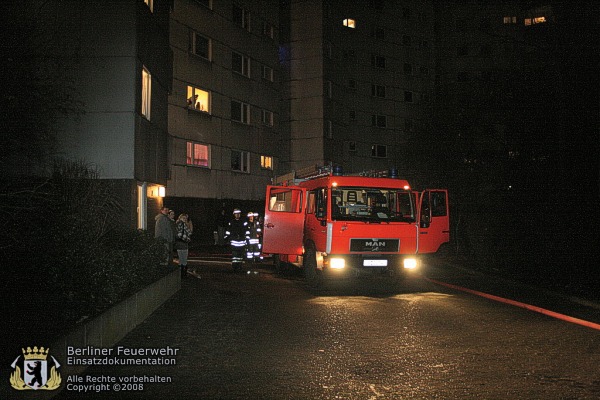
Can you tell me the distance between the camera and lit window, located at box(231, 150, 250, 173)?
116ft

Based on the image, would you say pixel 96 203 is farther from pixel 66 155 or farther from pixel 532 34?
pixel 532 34

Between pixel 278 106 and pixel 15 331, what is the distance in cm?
3391

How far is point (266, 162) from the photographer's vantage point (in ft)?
127

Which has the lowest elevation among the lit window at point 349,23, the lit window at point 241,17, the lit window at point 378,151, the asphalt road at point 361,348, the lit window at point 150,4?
the asphalt road at point 361,348

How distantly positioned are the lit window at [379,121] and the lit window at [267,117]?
9.98 meters

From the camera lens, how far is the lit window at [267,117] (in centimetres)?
3828

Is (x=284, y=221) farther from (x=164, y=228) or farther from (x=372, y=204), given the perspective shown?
(x=164, y=228)

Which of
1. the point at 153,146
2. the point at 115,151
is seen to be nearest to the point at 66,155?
the point at 115,151

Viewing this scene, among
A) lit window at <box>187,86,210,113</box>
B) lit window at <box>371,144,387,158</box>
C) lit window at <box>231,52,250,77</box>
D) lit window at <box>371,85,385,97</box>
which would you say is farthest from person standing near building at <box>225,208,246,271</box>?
lit window at <box>371,85,385,97</box>

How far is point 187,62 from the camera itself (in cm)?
3183

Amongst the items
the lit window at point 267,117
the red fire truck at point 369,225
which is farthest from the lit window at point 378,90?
the red fire truck at point 369,225

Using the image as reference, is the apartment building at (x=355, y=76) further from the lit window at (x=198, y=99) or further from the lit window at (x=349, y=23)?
the lit window at (x=198, y=99)

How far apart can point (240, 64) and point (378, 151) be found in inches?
562

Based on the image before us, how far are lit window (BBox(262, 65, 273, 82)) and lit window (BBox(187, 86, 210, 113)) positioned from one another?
5881 mm
